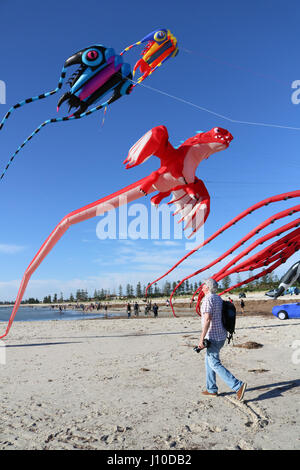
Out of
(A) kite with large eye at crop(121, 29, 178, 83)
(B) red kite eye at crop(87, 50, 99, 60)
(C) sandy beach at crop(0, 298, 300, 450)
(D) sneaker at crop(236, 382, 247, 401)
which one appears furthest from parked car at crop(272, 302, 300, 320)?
(B) red kite eye at crop(87, 50, 99, 60)

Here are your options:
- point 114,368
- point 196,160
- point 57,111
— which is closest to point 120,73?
point 57,111

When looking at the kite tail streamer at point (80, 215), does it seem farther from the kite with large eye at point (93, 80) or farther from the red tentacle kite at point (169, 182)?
the kite with large eye at point (93, 80)

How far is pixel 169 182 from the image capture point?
4156 millimetres

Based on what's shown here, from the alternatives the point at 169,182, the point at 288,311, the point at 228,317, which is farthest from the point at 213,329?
the point at 288,311

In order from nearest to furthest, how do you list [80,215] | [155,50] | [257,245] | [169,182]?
[257,245]
[169,182]
[80,215]
[155,50]

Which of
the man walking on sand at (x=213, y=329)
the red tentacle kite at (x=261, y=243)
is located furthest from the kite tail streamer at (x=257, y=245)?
the man walking on sand at (x=213, y=329)

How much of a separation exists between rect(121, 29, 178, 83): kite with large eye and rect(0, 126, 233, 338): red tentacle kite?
1.47 metres

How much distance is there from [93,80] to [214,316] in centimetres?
404

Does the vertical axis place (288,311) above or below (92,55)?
below

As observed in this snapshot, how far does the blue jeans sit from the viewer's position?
13.9 feet

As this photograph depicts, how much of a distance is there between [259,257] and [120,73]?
3.42 m

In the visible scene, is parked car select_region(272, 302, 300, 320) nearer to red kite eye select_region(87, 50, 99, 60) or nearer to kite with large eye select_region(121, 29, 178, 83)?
kite with large eye select_region(121, 29, 178, 83)

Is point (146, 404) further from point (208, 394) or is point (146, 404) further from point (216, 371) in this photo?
point (216, 371)

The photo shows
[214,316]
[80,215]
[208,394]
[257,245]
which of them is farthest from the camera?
[208,394]
